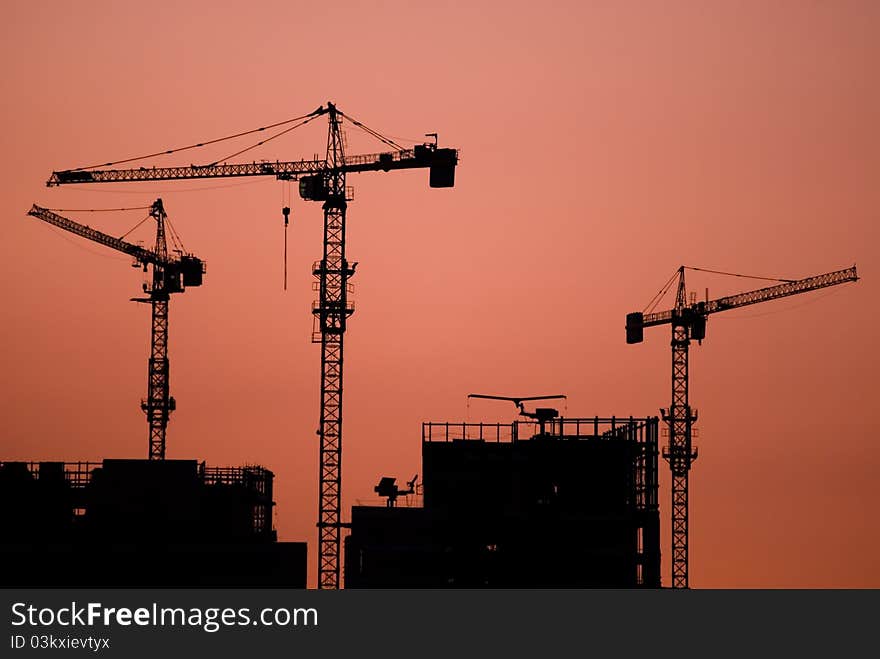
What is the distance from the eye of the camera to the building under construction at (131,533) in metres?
173

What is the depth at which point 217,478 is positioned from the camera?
629 feet

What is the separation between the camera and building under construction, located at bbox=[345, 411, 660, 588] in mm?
182750

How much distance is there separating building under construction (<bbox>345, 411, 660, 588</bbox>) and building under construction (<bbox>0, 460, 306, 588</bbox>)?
1014cm

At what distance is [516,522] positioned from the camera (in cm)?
18625

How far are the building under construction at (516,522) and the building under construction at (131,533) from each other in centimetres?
1014

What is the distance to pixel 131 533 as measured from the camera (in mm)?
176750

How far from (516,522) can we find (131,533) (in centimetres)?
2854

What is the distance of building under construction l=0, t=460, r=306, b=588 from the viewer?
173m

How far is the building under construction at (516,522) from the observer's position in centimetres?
18275
